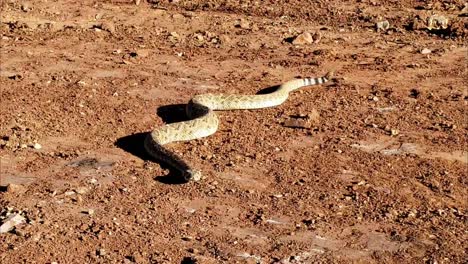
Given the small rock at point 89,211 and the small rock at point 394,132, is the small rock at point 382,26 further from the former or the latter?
the small rock at point 89,211

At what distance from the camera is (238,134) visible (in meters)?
11.6

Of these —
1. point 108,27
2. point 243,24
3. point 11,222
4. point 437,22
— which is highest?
point 437,22

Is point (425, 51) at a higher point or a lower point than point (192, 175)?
higher

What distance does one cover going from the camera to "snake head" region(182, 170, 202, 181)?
32.8 feet

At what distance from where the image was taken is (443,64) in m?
14.2

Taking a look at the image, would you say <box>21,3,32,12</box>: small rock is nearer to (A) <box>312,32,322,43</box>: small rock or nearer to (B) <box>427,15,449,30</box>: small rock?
(A) <box>312,32,322,43</box>: small rock

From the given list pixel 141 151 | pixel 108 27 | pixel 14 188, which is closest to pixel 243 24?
pixel 108 27

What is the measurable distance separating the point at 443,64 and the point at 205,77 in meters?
3.90

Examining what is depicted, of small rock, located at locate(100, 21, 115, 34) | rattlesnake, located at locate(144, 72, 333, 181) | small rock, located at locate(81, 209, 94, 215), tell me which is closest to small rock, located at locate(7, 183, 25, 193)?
small rock, located at locate(81, 209, 94, 215)

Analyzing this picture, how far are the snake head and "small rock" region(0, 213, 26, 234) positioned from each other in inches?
76.5

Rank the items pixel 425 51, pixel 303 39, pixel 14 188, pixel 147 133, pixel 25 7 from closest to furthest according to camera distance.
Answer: pixel 14 188
pixel 147 133
pixel 425 51
pixel 303 39
pixel 25 7

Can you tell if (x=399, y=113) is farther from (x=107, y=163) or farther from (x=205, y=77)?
(x=107, y=163)

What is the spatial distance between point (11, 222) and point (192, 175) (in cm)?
213

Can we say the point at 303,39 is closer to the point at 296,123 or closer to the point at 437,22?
the point at 437,22
